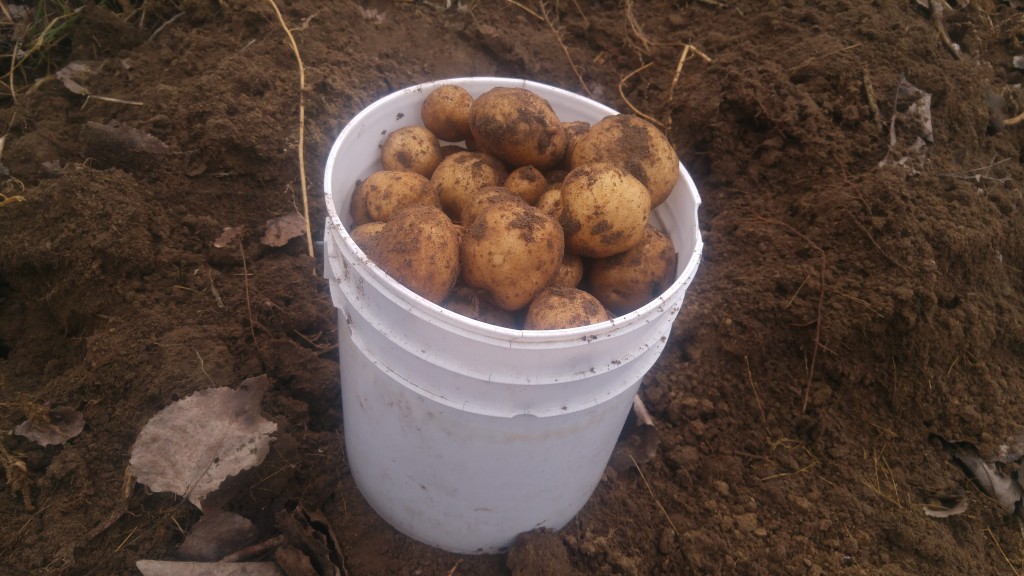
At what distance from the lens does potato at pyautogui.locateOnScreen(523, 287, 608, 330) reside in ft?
4.73

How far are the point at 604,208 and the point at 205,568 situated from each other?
1.50m

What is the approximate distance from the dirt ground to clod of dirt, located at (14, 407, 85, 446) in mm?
33

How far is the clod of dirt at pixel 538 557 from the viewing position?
193 cm

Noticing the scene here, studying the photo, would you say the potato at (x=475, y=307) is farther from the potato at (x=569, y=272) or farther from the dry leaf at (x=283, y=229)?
the dry leaf at (x=283, y=229)

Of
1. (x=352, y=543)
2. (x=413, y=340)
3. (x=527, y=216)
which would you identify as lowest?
(x=352, y=543)

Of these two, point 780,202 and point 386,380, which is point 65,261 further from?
point 780,202

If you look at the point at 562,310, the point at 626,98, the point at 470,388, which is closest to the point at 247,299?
the point at 470,388

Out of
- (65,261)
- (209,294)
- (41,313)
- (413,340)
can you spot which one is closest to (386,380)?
(413,340)

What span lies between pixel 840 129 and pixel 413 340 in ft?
7.57

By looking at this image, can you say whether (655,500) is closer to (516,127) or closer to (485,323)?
(485,323)

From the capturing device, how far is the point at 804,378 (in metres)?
2.39

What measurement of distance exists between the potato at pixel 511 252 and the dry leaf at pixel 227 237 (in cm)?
125

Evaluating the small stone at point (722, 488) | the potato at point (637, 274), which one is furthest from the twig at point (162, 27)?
the small stone at point (722, 488)

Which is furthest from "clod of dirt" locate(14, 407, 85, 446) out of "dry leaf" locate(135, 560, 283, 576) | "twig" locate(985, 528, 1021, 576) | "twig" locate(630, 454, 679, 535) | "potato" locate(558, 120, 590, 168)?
"twig" locate(985, 528, 1021, 576)
